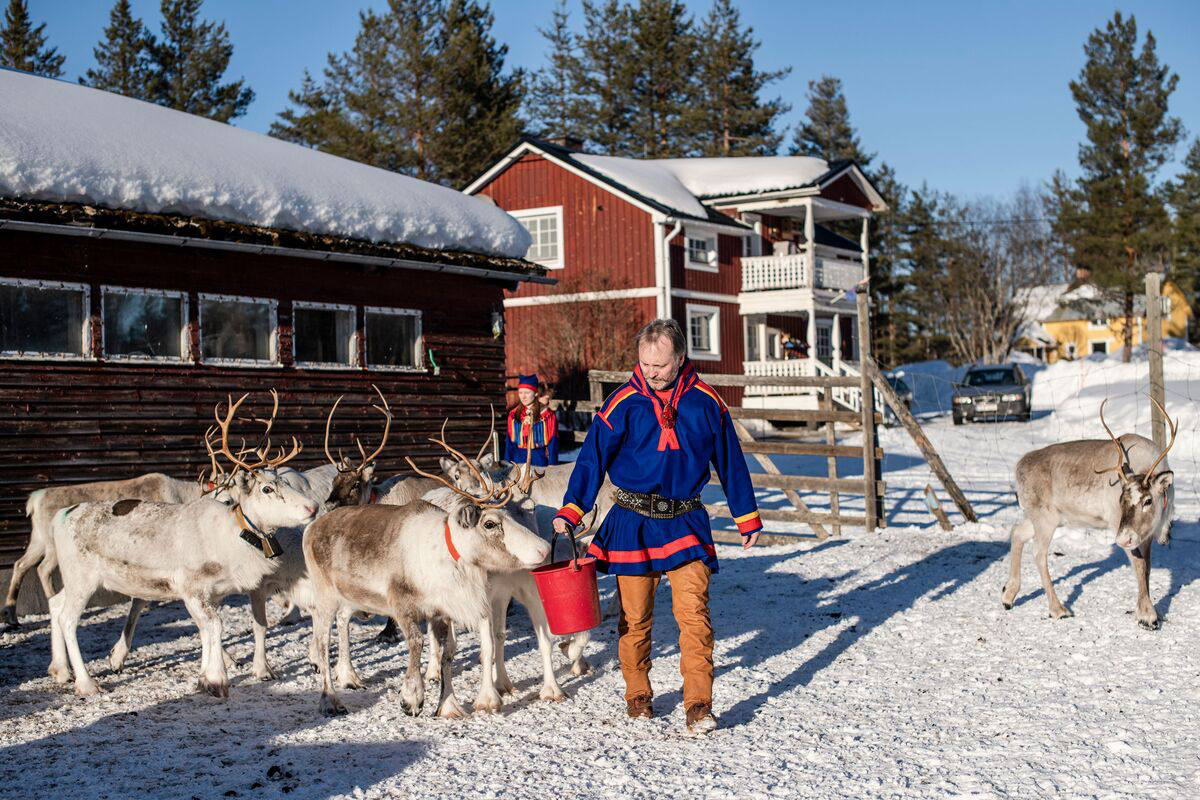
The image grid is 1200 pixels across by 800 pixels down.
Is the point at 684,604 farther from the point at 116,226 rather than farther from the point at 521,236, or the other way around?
the point at 521,236

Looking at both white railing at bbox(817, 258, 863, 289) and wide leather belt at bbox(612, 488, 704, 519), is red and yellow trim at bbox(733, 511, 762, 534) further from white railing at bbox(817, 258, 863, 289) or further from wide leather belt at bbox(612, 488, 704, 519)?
white railing at bbox(817, 258, 863, 289)

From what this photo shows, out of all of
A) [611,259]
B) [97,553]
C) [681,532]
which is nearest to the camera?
[681,532]

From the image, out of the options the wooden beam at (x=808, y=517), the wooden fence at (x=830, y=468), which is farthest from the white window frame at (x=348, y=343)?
the wooden beam at (x=808, y=517)

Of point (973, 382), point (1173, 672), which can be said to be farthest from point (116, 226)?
point (973, 382)

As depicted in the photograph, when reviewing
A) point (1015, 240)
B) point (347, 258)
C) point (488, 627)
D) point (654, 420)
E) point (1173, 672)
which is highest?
point (1015, 240)

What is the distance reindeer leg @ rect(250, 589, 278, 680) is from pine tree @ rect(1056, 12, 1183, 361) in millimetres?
45424

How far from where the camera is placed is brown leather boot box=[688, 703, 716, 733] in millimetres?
6241

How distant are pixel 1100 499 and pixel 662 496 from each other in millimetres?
4592

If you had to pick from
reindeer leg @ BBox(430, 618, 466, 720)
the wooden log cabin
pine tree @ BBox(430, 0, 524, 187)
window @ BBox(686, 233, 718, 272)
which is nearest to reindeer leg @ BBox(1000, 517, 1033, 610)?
reindeer leg @ BBox(430, 618, 466, 720)

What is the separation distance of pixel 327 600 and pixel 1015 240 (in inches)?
2189

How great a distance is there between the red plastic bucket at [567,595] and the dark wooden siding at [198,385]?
6.51 metres

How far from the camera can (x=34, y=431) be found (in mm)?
10648

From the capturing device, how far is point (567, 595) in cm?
641

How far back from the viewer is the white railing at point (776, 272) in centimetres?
3238
